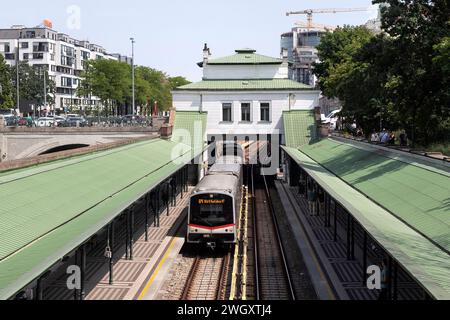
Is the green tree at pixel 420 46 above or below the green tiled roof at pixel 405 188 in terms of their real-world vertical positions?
above

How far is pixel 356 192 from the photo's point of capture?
23.3 meters

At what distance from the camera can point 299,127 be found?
5253 centimetres

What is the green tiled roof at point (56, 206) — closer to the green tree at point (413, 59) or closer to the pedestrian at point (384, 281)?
the pedestrian at point (384, 281)

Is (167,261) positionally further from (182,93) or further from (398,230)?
(182,93)

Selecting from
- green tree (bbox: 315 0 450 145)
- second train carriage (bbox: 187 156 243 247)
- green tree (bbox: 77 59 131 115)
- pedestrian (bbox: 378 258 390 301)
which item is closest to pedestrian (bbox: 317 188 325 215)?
green tree (bbox: 315 0 450 145)

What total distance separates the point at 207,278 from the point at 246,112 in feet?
110

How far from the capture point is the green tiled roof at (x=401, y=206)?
11.9 meters

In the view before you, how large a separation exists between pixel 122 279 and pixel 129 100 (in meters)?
86.8

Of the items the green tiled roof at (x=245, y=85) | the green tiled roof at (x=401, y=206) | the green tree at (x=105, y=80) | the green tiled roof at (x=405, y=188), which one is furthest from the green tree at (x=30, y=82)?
the green tiled roof at (x=401, y=206)

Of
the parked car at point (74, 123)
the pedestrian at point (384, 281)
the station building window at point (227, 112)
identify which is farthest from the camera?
the parked car at point (74, 123)

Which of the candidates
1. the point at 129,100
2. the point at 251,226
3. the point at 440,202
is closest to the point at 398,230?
the point at 440,202

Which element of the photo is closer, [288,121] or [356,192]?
[356,192]

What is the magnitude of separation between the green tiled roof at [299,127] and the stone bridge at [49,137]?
15.4 m
